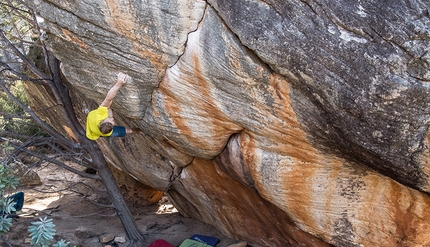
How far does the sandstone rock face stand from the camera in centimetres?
399

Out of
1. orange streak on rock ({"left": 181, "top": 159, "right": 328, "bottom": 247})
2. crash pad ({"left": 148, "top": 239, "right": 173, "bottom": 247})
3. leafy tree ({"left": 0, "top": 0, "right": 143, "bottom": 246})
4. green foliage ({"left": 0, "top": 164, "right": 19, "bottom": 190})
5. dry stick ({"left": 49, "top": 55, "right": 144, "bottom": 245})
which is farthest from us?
crash pad ({"left": 148, "top": 239, "right": 173, "bottom": 247})

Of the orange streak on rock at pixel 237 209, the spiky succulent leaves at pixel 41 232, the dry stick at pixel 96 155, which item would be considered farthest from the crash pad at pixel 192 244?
the spiky succulent leaves at pixel 41 232

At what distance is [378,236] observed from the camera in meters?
5.41

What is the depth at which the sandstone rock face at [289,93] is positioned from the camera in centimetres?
399

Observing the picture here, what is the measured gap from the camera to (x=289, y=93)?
4555mm

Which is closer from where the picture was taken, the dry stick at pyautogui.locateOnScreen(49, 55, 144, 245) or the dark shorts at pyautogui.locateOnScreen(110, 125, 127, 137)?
the dark shorts at pyautogui.locateOnScreen(110, 125, 127, 137)

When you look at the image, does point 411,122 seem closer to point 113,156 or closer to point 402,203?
point 402,203

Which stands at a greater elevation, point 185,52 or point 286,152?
point 185,52

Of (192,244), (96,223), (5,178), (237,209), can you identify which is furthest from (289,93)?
(96,223)

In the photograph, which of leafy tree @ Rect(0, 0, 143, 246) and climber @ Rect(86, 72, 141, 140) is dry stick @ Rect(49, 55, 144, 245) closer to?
leafy tree @ Rect(0, 0, 143, 246)

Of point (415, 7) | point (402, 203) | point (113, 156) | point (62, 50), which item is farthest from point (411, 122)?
point (113, 156)

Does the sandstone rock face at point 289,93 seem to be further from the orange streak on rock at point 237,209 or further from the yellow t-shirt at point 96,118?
the yellow t-shirt at point 96,118

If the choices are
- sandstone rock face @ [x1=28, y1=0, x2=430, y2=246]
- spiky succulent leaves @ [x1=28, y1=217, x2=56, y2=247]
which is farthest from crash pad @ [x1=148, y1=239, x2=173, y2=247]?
spiky succulent leaves @ [x1=28, y1=217, x2=56, y2=247]

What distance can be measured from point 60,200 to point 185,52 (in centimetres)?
744
